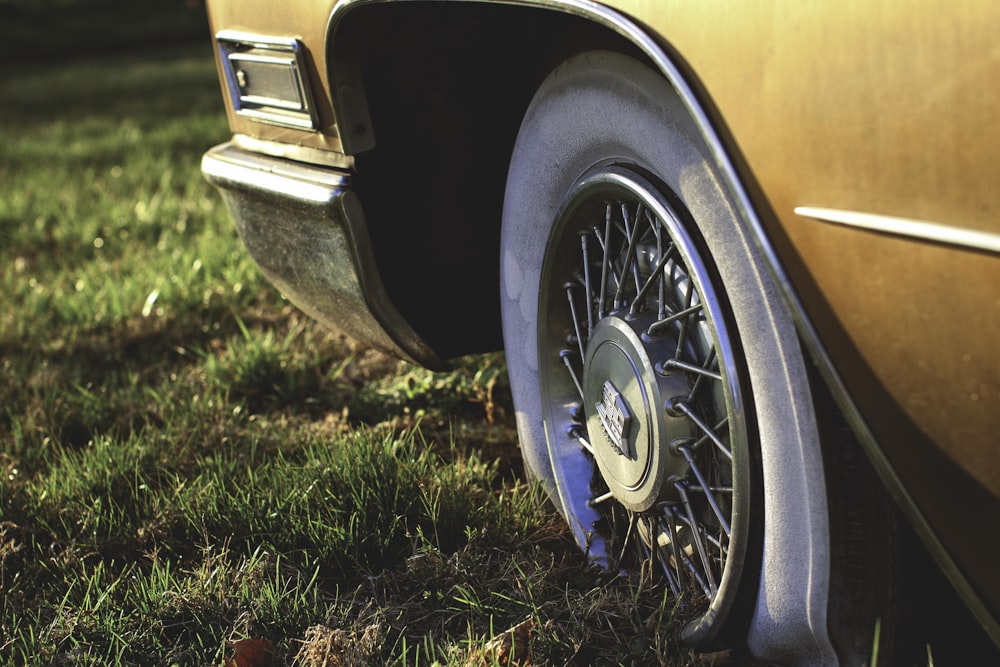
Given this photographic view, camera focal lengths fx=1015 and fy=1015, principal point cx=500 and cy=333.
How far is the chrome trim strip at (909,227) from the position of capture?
957mm

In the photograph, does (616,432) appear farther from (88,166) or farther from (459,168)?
(88,166)

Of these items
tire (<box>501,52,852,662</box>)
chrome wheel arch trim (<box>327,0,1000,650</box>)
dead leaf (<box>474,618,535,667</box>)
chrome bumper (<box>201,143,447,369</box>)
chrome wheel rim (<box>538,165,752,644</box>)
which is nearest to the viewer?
chrome wheel arch trim (<box>327,0,1000,650</box>)

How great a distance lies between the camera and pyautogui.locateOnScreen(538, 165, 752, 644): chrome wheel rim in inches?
56.3

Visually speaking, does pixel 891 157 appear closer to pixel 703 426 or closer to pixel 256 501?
pixel 703 426

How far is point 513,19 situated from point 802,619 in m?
1.17

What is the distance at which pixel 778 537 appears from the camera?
51.9 inches

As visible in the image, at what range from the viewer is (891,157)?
101 cm

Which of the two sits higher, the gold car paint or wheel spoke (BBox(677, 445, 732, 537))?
the gold car paint

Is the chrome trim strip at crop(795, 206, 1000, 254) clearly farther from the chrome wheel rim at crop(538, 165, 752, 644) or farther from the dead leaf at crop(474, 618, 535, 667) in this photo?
the dead leaf at crop(474, 618, 535, 667)

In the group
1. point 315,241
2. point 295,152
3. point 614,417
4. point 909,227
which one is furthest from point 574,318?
point 909,227

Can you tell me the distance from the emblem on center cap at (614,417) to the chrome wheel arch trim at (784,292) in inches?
14.3

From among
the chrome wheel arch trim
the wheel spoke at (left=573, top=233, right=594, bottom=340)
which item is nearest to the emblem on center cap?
the wheel spoke at (left=573, top=233, right=594, bottom=340)

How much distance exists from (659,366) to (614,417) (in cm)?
16

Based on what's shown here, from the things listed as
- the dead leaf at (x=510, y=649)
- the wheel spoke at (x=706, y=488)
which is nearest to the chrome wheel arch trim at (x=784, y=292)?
the wheel spoke at (x=706, y=488)
